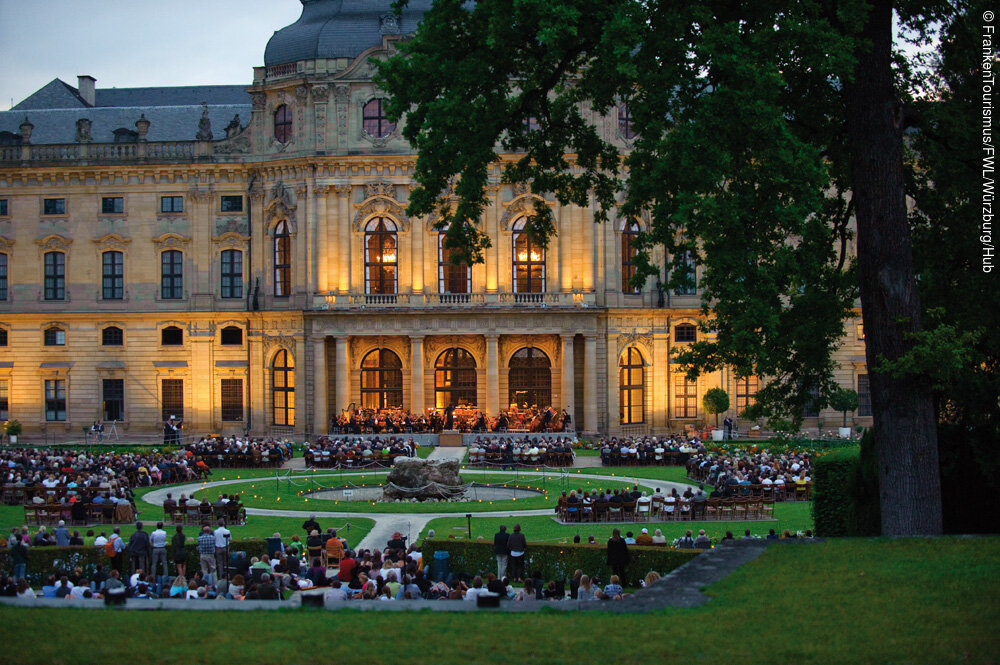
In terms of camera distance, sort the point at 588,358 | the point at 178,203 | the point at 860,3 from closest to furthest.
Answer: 1. the point at 860,3
2. the point at 588,358
3. the point at 178,203

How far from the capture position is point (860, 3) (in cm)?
1808

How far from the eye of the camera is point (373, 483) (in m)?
45.4

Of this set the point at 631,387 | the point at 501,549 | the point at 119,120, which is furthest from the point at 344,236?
the point at 501,549

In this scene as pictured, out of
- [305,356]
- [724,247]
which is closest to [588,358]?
[305,356]

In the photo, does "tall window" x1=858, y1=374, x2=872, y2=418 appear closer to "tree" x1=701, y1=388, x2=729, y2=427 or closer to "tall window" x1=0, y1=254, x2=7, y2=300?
"tree" x1=701, y1=388, x2=729, y2=427

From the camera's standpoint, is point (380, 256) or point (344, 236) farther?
point (380, 256)

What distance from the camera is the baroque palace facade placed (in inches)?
2534

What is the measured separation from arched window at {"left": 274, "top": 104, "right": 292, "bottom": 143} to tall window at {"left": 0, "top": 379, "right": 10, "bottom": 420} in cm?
2191

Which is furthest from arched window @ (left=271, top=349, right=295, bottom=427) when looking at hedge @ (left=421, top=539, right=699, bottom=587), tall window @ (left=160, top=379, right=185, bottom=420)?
hedge @ (left=421, top=539, right=699, bottom=587)

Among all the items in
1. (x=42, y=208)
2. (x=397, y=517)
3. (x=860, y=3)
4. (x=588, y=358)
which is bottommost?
(x=397, y=517)

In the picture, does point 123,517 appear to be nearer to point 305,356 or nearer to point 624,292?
point 305,356

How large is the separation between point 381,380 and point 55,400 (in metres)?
19.8

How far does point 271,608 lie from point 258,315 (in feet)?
174

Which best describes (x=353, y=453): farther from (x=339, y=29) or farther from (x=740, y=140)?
(x=740, y=140)
